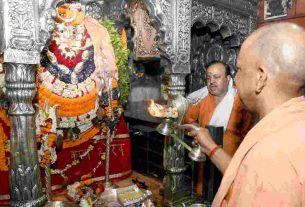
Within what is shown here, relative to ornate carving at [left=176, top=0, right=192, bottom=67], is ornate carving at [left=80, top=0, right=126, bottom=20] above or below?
above

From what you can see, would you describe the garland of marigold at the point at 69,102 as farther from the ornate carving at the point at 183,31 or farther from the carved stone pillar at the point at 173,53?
the ornate carving at the point at 183,31

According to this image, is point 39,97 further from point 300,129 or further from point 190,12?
point 300,129

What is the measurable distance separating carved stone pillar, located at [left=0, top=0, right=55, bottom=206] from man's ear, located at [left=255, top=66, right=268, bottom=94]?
1.81m

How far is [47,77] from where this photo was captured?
11.6 ft

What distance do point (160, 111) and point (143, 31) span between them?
1.83 meters

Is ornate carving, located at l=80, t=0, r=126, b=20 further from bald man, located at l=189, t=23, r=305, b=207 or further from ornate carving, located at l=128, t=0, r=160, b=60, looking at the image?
bald man, located at l=189, t=23, r=305, b=207

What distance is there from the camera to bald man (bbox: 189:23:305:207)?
3.67 ft

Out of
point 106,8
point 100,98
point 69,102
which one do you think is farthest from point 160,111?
point 106,8

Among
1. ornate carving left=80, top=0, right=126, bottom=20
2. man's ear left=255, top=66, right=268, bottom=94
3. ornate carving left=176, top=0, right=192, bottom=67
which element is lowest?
man's ear left=255, top=66, right=268, bottom=94

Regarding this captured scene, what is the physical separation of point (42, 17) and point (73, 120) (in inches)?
66.0

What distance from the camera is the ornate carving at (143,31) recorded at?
14.3 feet

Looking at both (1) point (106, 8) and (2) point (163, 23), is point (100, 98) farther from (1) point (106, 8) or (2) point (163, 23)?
(1) point (106, 8)

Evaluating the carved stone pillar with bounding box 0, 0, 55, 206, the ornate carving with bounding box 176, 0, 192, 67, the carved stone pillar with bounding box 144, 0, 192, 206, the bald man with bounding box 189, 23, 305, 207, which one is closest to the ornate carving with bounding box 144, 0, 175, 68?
the carved stone pillar with bounding box 144, 0, 192, 206

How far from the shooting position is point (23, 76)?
241cm
